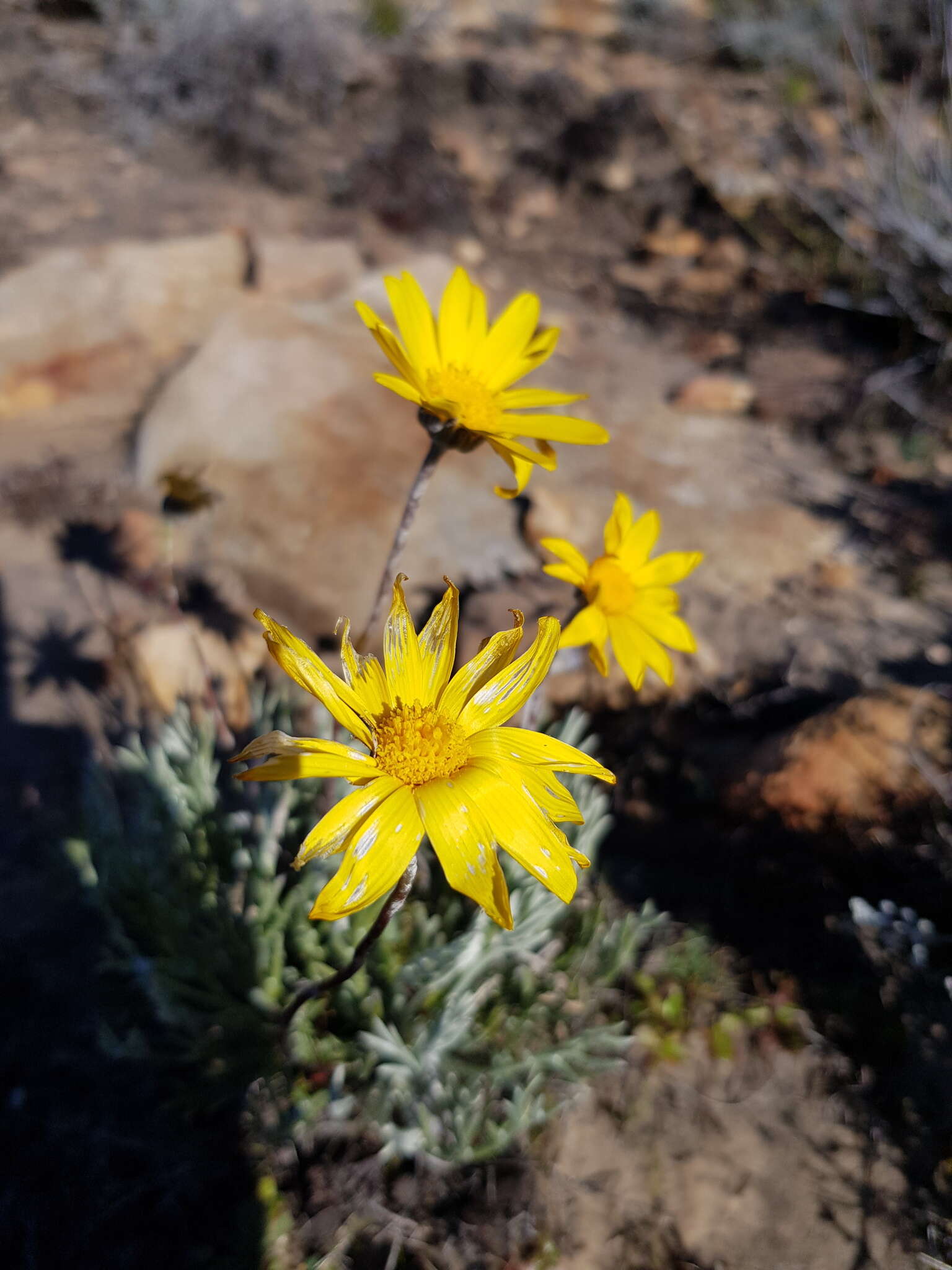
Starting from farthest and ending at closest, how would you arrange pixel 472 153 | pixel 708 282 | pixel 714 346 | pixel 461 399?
pixel 472 153 → pixel 708 282 → pixel 714 346 → pixel 461 399

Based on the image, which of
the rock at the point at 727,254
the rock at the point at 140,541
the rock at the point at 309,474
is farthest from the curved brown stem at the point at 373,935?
the rock at the point at 727,254

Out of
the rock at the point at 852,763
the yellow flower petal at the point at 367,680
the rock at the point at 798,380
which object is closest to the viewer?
the yellow flower petal at the point at 367,680

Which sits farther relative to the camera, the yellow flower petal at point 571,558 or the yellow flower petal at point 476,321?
the yellow flower petal at point 476,321

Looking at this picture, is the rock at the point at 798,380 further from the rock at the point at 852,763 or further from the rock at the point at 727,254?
the rock at the point at 852,763

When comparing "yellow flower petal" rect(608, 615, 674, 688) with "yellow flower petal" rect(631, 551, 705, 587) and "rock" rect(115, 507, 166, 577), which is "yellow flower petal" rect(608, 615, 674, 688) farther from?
"rock" rect(115, 507, 166, 577)

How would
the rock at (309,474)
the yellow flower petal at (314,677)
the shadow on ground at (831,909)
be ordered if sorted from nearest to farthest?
the yellow flower petal at (314,677) → the shadow on ground at (831,909) → the rock at (309,474)

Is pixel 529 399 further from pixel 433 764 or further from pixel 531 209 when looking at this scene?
pixel 531 209

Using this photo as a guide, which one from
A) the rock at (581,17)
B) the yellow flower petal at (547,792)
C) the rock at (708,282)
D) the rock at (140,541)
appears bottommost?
the rock at (140,541)

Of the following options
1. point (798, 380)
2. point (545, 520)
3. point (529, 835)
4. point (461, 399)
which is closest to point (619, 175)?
point (798, 380)
